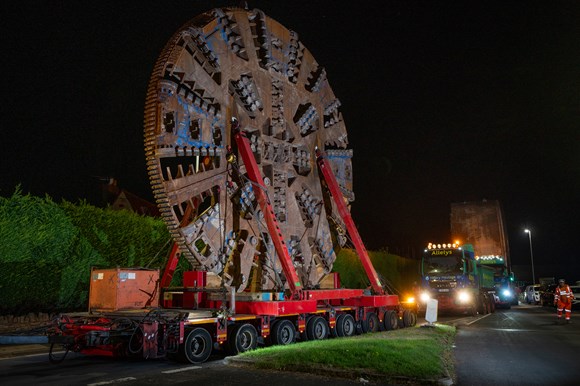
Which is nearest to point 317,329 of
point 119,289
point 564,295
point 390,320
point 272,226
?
point 272,226

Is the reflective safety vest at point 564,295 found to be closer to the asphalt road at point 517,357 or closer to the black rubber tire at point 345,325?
the asphalt road at point 517,357

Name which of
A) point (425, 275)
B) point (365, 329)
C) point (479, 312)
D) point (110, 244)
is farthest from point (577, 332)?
point (110, 244)

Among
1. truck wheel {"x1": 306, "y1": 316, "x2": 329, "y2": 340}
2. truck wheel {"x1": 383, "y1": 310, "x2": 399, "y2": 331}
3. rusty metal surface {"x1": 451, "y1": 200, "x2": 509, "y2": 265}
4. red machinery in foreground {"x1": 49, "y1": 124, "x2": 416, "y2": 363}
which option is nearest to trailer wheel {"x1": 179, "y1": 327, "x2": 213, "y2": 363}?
red machinery in foreground {"x1": 49, "y1": 124, "x2": 416, "y2": 363}

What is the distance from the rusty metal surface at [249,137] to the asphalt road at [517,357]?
16.3 ft

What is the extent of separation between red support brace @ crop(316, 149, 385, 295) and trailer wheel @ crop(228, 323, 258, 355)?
5.68 meters

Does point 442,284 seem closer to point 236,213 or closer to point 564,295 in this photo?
point 564,295

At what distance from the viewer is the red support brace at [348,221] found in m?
16.0

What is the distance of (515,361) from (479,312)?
59.6ft

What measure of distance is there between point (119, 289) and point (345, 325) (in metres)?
6.80

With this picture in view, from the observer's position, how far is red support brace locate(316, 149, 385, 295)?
52.3 ft

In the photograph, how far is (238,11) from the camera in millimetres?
13828

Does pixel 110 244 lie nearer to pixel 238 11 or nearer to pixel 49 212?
pixel 49 212

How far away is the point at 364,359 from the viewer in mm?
8867

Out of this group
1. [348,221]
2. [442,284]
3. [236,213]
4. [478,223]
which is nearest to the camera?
[236,213]
